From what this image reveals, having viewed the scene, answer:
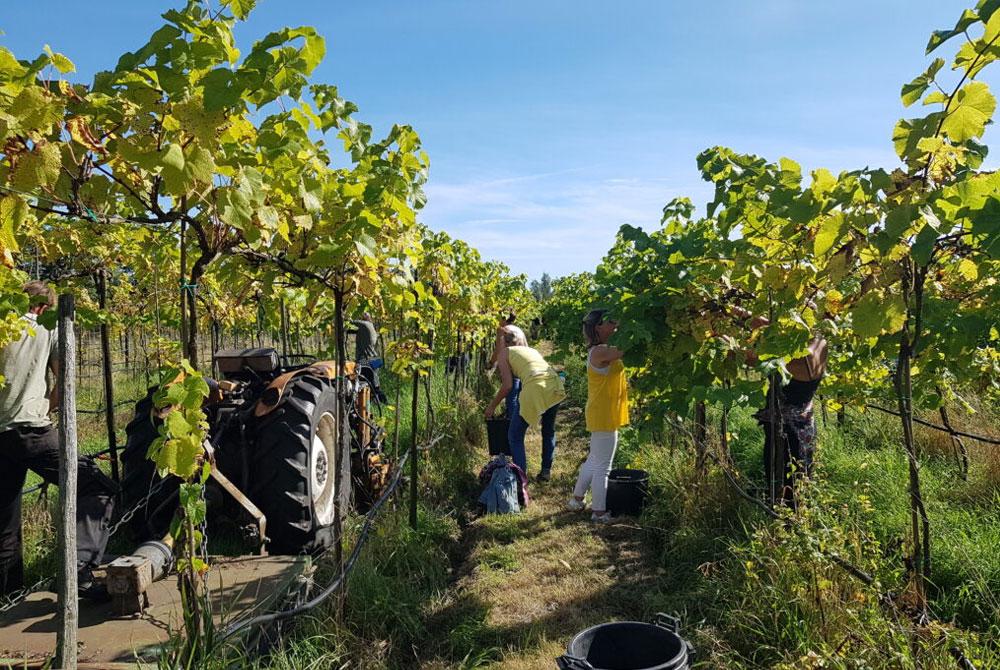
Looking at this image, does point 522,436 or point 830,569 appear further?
point 522,436

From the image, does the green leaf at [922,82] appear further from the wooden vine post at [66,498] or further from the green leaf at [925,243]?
the wooden vine post at [66,498]

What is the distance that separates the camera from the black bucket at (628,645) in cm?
257

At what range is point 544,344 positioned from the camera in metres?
31.4

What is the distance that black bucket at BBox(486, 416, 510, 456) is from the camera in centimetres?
721

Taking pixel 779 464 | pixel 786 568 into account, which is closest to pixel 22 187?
pixel 786 568

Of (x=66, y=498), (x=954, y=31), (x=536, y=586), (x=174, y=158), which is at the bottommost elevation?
(x=536, y=586)

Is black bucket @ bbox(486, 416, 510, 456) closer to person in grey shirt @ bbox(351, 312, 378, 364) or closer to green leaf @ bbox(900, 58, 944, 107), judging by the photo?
person in grey shirt @ bbox(351, 312, 378, 364)

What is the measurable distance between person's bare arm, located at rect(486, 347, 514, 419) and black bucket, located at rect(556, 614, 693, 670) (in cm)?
411

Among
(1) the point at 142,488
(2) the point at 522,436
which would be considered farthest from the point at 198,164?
(2) the point at 522,436

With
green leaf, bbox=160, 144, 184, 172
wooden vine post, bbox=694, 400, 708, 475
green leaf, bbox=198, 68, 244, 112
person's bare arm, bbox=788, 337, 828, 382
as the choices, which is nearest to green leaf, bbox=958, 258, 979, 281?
person's bare arm, bbox=788, 337, 828, 382

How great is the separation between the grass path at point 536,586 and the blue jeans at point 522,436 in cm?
84

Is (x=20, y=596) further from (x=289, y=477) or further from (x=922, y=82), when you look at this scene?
(x=922, y=82)

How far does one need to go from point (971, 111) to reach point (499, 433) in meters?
5.71

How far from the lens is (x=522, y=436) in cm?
660
